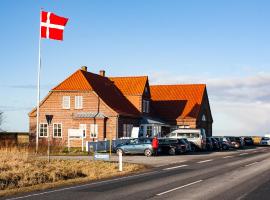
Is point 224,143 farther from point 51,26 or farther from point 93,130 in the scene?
point 51,26

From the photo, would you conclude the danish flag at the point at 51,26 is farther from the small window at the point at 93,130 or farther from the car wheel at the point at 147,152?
the small window at the point at 93,130

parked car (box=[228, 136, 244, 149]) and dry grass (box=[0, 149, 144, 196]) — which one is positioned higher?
parked car (box=[228, 136, 244, 149])

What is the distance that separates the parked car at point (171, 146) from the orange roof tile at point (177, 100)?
91.4 ft

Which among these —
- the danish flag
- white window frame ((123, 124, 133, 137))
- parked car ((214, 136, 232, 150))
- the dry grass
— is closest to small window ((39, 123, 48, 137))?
white window frame ((123, 124, 133, 137))

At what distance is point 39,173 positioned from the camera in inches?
851

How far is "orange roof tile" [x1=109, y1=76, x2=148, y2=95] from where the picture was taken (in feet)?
211

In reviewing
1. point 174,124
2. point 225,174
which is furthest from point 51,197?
point 174,124

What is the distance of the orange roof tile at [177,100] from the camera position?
7144 cm

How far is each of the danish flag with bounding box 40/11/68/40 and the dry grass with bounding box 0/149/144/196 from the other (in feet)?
40.1

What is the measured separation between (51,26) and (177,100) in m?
39.4

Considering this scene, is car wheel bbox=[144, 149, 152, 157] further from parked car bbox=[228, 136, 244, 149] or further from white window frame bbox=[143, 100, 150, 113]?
parked car bbox=[228, 136, 244, 149]

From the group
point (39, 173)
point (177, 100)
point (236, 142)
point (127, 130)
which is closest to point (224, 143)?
point (236, 142)

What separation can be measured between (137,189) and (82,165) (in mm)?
11027

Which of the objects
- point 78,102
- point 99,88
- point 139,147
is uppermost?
point 99,88
